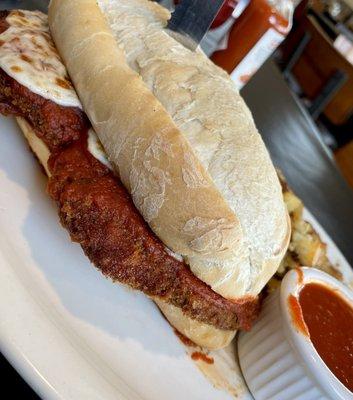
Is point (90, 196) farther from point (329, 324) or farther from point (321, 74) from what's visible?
point (321, 74)

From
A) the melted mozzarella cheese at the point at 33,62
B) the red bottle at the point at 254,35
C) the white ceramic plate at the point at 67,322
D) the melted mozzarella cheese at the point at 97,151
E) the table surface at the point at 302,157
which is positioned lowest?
the white ceramic plate at the point at 67,322

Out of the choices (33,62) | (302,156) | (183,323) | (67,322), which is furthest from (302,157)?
(67,322)

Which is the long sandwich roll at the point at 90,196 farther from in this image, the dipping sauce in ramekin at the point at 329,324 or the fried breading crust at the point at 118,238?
the dipping sauce in ramekin at the point at 329,324

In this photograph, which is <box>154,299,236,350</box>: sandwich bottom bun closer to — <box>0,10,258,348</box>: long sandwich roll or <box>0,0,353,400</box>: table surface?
<box>0,10,258,348</box>: long sandwich roll

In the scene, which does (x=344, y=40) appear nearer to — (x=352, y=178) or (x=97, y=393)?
(x=352, y=178)

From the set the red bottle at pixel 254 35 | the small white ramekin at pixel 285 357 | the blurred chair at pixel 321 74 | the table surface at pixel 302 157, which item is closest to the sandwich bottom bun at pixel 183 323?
the small white ramekin at pixel 285 357

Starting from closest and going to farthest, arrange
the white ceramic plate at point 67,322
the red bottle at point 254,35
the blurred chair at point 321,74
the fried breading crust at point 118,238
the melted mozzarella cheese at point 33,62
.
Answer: the white ceramic plate at point 67,322 → the fried breading crust at point 118,238 → the melted mozzarella cheese at point 33,62 → the red bottle at point 254,35 → the blurred chair at point 321,74

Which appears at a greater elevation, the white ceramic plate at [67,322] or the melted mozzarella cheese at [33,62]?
the melted mozzarella cheese at [33,62]
